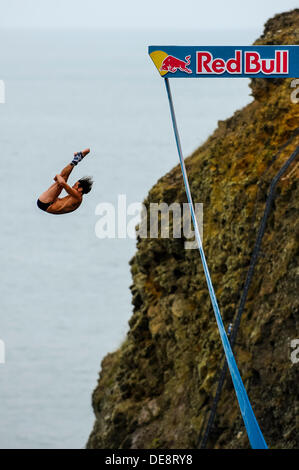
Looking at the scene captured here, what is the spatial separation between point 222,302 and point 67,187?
979 centimetres

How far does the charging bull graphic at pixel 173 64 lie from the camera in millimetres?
16891

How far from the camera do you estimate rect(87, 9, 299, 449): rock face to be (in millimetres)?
21750

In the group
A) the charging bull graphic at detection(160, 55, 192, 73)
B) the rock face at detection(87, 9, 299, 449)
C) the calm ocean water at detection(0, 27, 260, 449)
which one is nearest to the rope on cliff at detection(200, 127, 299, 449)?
the rock face at detection(87, 9, 299, 449)

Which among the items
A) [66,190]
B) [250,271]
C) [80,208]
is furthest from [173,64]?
[80,208]

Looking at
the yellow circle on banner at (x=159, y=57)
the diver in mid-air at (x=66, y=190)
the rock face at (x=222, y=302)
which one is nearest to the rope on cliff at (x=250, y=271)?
the rock face at (x=222, y=302)

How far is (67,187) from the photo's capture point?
15.5 m

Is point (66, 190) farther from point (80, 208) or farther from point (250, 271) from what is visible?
point (80, 208)

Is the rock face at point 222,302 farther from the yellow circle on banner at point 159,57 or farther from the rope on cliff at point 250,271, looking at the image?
the yellow circle on banner at point 159,57

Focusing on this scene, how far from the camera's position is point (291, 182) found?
75.2 feet

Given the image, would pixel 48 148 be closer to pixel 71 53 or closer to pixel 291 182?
pixel 71 53

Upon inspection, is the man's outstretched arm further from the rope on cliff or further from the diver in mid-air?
the rope on cliff

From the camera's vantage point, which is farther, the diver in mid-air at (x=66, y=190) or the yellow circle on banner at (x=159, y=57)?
the yellow circle on banner at (x=159, y=57)

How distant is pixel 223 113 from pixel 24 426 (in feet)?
206

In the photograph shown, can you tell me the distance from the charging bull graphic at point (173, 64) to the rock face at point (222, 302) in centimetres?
590
